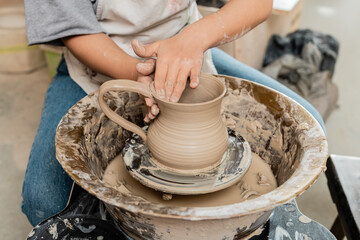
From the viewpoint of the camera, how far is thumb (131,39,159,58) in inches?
39.1

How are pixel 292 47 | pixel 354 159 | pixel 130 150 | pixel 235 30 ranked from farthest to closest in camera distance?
pixel 292 47, pixel 354 159, pixel 235 30, pixel 130 150

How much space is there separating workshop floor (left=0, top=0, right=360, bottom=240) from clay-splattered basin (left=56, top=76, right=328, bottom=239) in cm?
101

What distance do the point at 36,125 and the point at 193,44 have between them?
73.8 inches

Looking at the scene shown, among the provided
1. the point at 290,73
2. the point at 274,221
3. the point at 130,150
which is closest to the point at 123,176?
the point at 130,150

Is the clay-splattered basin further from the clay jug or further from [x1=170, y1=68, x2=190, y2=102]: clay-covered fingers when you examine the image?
[x1=170, y1=68, x2=190, y2=102]: clay-covered fingers

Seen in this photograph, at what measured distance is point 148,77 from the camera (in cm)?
106

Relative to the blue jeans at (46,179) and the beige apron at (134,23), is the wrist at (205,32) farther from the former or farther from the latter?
the blue jeans at (46,179)

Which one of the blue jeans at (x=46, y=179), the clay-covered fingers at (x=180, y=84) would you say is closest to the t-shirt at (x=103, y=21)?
the blue jeans at (x=46, y=179)

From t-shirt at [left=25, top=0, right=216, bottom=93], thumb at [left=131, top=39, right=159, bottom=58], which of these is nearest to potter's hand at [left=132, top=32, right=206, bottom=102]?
thumb at [left=131, top=39, right=159, bottom=58]

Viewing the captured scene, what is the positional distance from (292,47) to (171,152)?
7.53 ft

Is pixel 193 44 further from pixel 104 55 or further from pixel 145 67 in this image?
pixel 104 55

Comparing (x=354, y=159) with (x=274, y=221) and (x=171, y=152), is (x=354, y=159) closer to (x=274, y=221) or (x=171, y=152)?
(x=274, y=221)

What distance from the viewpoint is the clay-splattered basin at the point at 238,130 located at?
2.35 ft

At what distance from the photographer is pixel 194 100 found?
1.05 metres
